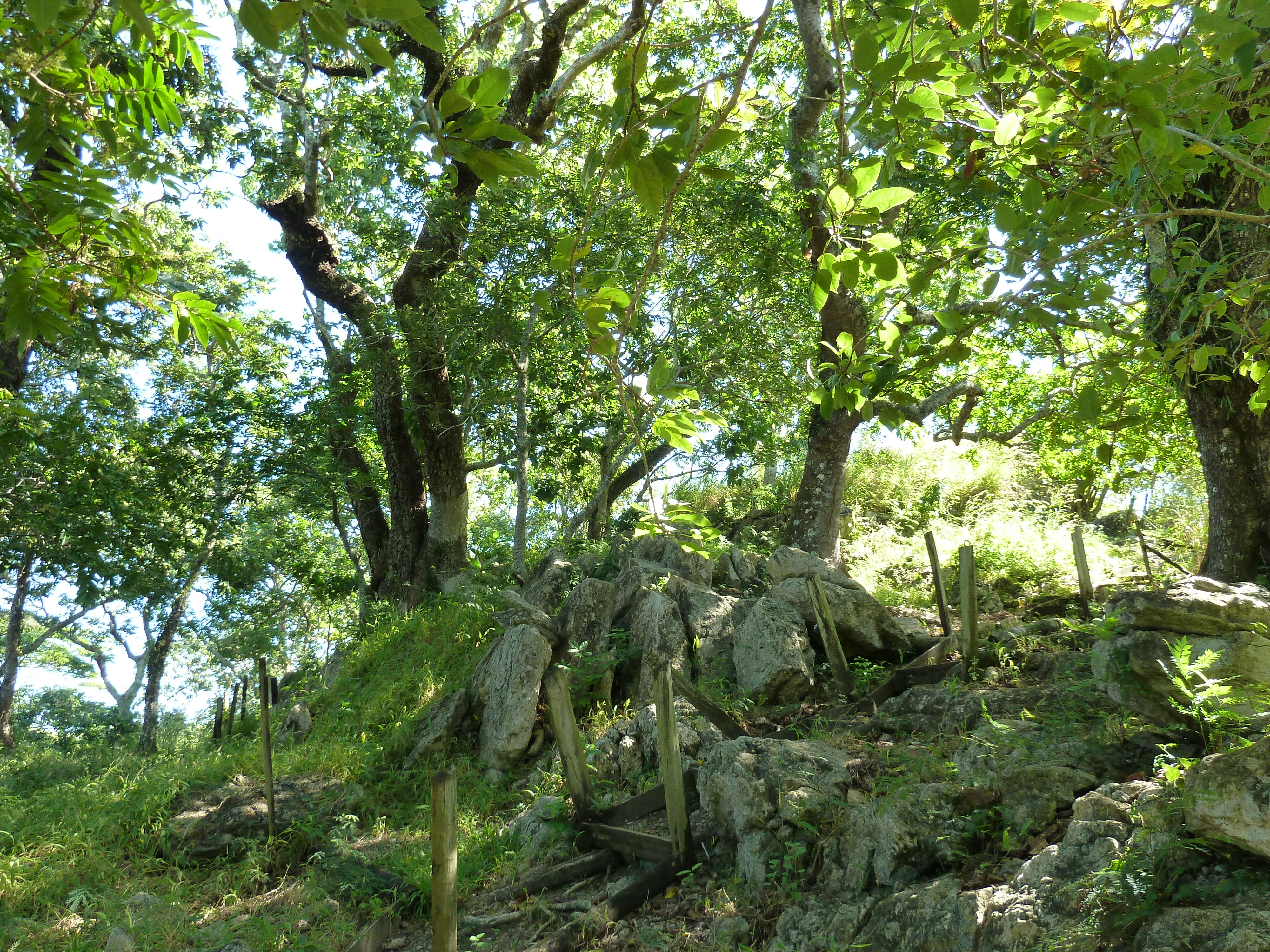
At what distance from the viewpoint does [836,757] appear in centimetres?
508

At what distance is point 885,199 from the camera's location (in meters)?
1.64

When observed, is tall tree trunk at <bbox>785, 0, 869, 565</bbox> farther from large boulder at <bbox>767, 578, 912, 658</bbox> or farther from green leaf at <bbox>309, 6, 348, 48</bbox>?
green leaf at <bbox>309, 6, 348, 48</bbox>

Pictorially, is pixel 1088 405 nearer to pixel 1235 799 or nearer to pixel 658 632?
pixel 1235 799

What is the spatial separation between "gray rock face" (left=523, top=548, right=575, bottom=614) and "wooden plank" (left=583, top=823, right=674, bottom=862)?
154 inches

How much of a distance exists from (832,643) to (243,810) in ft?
16.5

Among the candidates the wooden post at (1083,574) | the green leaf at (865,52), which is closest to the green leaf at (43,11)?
the green leaf at (865,52)

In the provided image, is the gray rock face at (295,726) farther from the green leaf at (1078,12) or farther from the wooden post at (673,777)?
the green leaf at (1078,12)

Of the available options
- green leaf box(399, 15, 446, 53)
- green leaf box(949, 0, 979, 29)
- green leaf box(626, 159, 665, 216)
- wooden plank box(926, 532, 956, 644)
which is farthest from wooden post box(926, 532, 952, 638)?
green leaf box(399, 15, 446, 53)

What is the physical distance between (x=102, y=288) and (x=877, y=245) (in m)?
2.63

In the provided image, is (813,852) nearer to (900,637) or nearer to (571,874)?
(571,874)

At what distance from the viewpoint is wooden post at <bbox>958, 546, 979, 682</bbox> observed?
606 centimetres

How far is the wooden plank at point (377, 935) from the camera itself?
4621 mm

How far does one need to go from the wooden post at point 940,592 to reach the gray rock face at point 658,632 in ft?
8.26

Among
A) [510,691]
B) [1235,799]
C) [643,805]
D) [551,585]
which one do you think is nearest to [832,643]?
[643,805]
